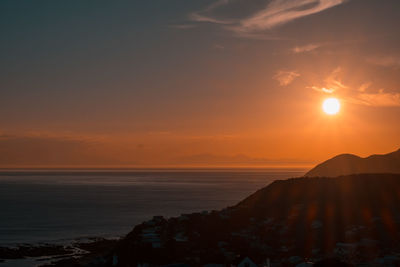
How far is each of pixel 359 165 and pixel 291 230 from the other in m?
96.2

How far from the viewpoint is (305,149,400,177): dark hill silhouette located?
120 meters

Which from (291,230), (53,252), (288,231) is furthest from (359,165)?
(53,252)

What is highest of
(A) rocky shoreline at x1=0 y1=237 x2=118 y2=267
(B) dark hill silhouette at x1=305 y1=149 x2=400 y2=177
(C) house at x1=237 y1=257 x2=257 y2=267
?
(B) dark hill silhouette at x1=305 y1=149 x2=400 y2=177

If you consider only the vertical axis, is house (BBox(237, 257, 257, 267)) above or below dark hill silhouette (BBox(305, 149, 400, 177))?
below

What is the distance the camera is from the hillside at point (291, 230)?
1503 inches

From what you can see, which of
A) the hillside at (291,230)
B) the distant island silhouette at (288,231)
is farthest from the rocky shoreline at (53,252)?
the hillside at (291,230)

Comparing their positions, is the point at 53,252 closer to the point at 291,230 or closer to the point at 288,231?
the point at 288,231

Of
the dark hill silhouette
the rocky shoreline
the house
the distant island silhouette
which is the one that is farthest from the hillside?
the dark hill silhouette

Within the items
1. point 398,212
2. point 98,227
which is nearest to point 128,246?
point 398,212

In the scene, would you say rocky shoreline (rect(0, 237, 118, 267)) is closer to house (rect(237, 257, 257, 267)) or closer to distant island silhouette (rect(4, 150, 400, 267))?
distant island silhouette (rect(4, 150, 400, 267))

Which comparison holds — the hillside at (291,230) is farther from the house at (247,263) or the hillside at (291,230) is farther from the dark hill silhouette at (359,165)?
the dark hill silhouette at (359,165)

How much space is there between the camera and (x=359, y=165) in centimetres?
13212

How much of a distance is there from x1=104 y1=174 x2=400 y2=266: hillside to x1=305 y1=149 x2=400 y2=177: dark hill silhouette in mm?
67110

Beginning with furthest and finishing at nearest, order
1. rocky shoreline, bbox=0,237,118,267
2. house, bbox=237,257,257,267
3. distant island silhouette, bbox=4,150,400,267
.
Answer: rocky shoreline, bbox=0,237,118,267 → distant island silhouette, bbox=4,150,400,267 → house, bbox=237,257,257,267
